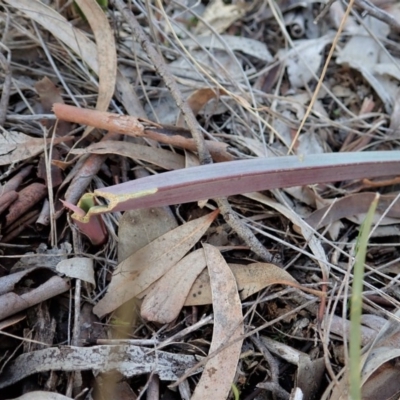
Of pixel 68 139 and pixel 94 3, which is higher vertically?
pixel 94 3

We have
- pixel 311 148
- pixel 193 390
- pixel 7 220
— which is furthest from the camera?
pixel 311 148

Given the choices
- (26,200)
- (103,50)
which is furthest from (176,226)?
(103,50)

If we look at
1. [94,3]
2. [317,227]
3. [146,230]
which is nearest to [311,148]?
[317,227]

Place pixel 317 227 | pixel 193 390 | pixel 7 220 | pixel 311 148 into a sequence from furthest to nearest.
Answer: pixel 311 148 → pixel 317 227 → pixel 7 220 → pixel 193 390

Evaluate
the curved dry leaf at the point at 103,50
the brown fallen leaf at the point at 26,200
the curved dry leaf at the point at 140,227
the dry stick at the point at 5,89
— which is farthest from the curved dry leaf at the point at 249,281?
the dry stick at the point at 5,89

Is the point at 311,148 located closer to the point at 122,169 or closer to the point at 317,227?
the point at 317,227

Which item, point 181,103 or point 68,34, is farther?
point 68,34

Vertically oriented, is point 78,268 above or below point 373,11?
below

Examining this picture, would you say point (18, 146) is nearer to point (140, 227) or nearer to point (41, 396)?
Result: point (140, 227)
